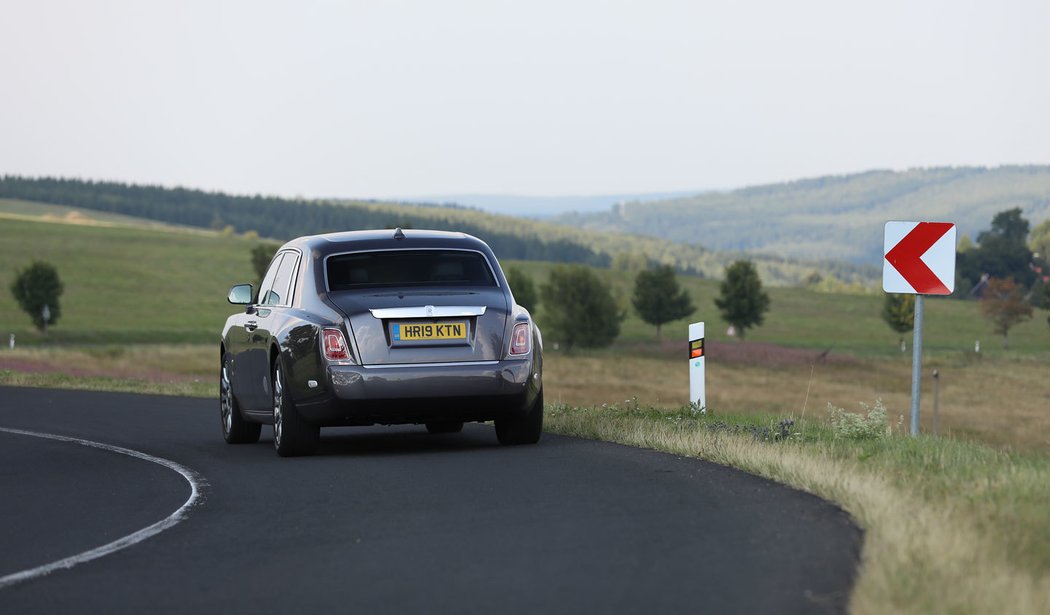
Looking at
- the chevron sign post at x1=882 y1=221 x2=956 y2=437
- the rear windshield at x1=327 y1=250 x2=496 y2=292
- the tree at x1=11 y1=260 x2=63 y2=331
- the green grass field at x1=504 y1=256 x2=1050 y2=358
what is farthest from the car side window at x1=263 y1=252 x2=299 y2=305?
the green grass field at x1=504 y1=256 x2=1050 y2=358

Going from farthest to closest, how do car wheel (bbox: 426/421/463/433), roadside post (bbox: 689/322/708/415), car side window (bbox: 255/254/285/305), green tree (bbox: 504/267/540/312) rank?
green tree (bbox: 504/267/540/312) < roadside post (bbox: 689/322/708/415) < car wheel (bbox: 426/421/463/433) < car side window (bbox: 255/254/285/305)

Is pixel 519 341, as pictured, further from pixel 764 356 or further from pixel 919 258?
pixel 764 356

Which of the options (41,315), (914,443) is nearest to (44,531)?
(914,443)

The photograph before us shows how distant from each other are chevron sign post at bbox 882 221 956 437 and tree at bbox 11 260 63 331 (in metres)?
86.4

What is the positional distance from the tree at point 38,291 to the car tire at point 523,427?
85.7 meters

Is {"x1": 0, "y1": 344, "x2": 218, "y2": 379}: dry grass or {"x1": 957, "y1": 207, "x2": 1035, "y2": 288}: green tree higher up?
{"x1": 0, "y1": 344, "x2": 218, "y2": 379}: dry grass

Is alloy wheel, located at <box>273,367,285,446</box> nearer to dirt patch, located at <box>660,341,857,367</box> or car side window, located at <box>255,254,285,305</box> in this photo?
car side window, located at <box>255,254,285,305</box>

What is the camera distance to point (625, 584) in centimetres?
623

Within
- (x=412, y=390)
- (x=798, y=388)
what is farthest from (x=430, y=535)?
(x=798, y=388)

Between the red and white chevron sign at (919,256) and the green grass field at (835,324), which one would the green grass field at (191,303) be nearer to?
the green grass field at (835,324)

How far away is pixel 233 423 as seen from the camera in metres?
14.5

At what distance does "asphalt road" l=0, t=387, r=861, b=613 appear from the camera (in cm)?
613

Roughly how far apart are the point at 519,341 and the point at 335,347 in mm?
1506

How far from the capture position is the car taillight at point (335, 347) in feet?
38.7
